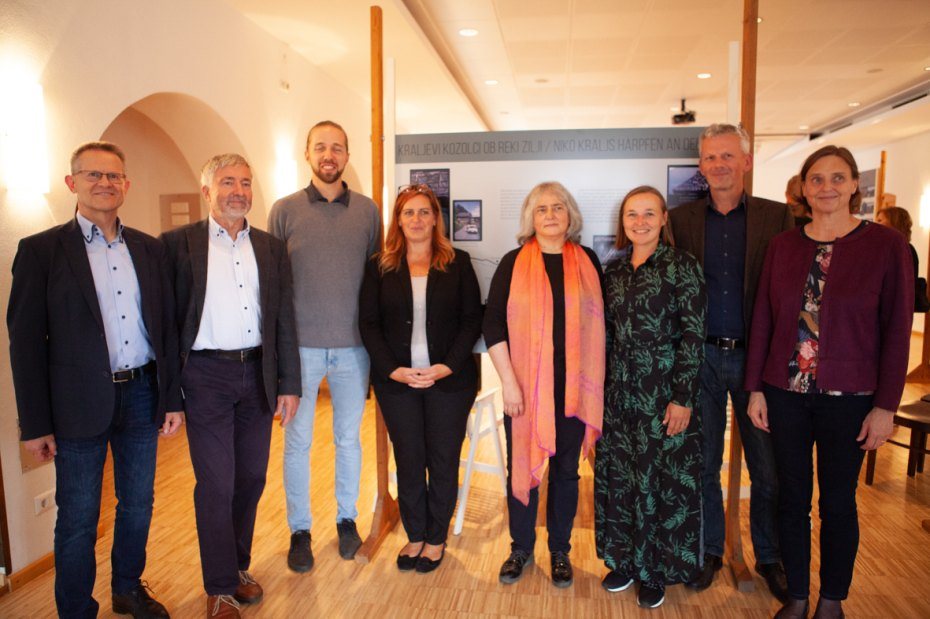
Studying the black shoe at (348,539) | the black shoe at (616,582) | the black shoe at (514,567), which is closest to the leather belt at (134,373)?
the black shoe at (348,539)

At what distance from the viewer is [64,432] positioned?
2.04 meters

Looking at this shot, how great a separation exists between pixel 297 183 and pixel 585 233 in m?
3.75

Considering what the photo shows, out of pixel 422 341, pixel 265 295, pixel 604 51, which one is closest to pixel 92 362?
pixel 265 295

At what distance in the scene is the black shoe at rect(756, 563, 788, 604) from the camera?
2443 millimetres

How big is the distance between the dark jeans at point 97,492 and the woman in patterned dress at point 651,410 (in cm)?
178

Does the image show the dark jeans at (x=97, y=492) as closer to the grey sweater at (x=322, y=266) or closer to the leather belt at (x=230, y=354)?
the leather belt at (x=230, y=354)

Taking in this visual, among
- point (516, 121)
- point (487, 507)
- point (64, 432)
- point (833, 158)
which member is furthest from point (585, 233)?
point (516, 121)

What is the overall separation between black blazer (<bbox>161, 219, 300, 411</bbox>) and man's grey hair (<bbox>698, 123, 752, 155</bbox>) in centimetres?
183

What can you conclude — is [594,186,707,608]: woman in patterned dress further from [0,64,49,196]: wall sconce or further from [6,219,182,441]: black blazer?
[0,64,49,196]: wall sconce

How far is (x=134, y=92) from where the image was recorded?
3506 millimetres

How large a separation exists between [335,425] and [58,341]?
1.21 metres

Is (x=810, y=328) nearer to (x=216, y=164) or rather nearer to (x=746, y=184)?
(x=746, y=184)

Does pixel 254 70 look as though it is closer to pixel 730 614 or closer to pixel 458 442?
pixel 458 442

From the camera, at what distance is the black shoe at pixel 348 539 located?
2.83 metres
